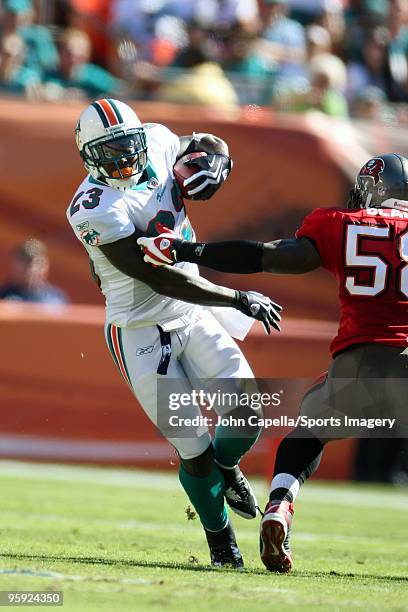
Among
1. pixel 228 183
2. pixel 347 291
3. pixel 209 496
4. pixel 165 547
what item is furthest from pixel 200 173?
pixel 228 183

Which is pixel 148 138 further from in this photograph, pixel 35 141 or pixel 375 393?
pixel 35 141

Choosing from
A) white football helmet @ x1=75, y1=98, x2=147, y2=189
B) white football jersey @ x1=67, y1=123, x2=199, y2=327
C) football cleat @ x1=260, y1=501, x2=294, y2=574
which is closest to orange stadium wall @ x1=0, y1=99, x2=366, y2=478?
white football jersey @ x1=67, y1=123, x2=199, y2=327

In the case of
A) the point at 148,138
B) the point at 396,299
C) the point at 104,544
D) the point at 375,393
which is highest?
the point at 148,138

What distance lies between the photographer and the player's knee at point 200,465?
5.48m

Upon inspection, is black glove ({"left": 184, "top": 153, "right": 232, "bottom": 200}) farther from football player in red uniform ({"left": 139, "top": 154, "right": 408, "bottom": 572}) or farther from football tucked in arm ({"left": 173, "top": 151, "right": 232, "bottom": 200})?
football player in red uniform ({"left": 139, "top": 154, "right": 408, "bottom": 572})

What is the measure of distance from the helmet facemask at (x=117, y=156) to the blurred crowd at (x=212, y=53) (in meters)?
5.68

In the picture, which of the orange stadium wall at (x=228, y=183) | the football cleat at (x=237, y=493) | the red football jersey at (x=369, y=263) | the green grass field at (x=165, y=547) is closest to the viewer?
the green grass field at (x=165, y=547)

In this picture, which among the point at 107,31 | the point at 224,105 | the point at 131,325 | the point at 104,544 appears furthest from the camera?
the point at 107,31

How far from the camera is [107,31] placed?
39.8 feet

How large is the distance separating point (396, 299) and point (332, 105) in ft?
21.3

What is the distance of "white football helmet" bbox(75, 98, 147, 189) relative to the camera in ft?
18.0

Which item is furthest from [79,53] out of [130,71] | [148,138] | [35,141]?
[148,138]
